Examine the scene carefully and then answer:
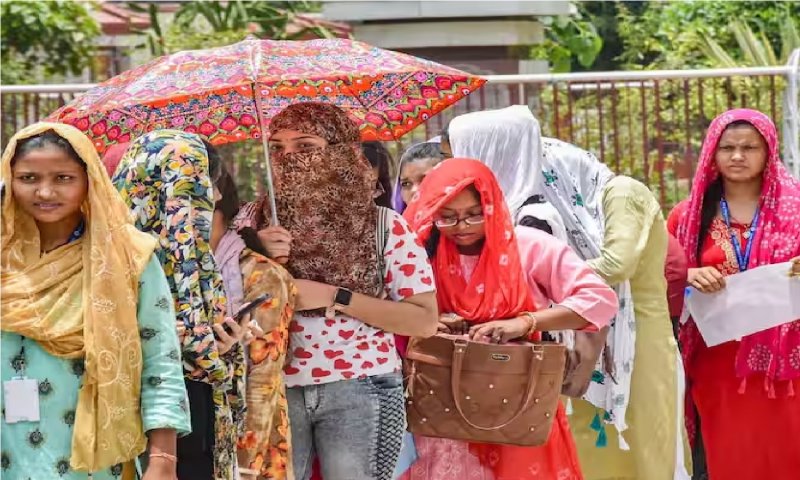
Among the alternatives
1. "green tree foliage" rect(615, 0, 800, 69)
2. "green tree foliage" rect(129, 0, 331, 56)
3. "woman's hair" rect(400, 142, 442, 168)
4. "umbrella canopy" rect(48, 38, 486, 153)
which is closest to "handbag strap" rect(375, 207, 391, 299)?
"umbrella canopy" rect(48, 38, 486, 153)

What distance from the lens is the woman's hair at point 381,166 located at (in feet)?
17.3

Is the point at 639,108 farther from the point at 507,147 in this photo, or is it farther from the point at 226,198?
the point at 226,198

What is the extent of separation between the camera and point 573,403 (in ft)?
19.7

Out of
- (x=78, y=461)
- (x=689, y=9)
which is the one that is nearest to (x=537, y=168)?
(x=78, y=461)

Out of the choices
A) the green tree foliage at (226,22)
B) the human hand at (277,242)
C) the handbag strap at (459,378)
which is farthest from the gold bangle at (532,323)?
the green tree foliage at (226,22)

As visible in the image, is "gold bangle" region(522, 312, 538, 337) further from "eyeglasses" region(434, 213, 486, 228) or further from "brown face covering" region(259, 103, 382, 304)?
"brown face covering" region(259, 103, 382, 304)

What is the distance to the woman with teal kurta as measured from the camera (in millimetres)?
3607

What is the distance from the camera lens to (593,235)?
5887mm

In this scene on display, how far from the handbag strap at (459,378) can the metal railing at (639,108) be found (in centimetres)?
482

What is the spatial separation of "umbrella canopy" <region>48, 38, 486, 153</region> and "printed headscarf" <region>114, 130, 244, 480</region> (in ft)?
1.67

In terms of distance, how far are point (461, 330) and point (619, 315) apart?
121 centimetres

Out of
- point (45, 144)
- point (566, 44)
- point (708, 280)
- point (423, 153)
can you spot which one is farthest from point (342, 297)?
point (566, 44)

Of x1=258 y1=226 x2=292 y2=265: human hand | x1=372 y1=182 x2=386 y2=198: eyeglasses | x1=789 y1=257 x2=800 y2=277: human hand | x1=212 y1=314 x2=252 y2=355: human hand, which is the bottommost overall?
x1=789 y1=257 x2=800 y2=277: human hand

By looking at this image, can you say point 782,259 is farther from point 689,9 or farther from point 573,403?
point 689,9
